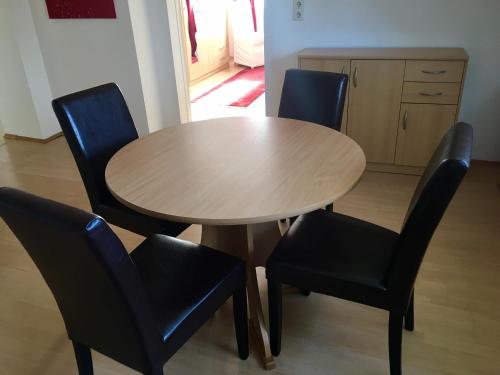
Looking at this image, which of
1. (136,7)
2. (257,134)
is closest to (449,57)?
(257,134)

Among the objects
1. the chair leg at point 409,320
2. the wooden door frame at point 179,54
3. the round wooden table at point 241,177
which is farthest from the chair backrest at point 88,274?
the wooden door frame at point 179,54

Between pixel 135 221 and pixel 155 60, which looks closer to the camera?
pixel 135 221

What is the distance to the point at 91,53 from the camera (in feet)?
12.1

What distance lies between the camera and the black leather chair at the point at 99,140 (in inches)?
69.4

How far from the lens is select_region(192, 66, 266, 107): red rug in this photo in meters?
5.10

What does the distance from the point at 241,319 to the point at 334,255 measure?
42 cm

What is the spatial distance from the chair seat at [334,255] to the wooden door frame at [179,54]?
2573 mm

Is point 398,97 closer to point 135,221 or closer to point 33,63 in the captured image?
point 135,221

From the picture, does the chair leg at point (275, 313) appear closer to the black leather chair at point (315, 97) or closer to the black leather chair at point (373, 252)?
the black leather chair at point (373, 252)

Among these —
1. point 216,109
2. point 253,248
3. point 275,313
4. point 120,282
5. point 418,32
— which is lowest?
point 216,109

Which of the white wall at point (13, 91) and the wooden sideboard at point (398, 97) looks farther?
the white wall at point (13, 91)

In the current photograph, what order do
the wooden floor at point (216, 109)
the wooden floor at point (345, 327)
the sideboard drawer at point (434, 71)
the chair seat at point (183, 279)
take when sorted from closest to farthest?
the chair seat at point (183, 279) → the wooden floor at point (345, 327) → the sideboard drawer at point (434, 71) → the wooden floor at point (216, 109)

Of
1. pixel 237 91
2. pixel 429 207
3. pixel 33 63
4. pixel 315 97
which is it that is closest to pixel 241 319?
pixel 429 207

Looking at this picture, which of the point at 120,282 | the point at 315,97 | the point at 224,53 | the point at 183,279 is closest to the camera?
the point at 120,282
